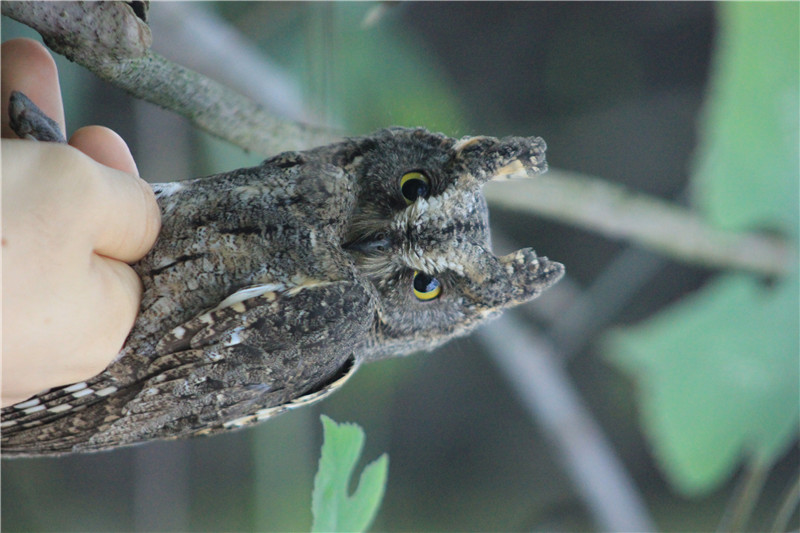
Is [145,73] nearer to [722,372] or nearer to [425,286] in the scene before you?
[425,286]

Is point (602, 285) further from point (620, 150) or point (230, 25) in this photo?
point (230, 25)

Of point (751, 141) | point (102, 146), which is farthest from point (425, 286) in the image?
point (751, 141)

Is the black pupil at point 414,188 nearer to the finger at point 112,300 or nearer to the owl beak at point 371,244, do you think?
the owl beak at point 371,244

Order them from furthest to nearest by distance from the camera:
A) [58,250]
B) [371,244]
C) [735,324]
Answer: [735,324], [371,244], [58,250]

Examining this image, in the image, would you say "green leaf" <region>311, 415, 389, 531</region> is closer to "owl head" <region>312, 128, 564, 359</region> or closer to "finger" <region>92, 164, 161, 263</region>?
"owl head" <region>312, 128, 564, 359</region>

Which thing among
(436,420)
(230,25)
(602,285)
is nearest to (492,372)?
(436,420)

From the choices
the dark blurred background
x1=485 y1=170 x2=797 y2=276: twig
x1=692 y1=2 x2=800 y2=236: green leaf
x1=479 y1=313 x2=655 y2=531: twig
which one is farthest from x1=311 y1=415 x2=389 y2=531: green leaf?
x1=692 y1=2 x2=800 y2=236: green leaf
